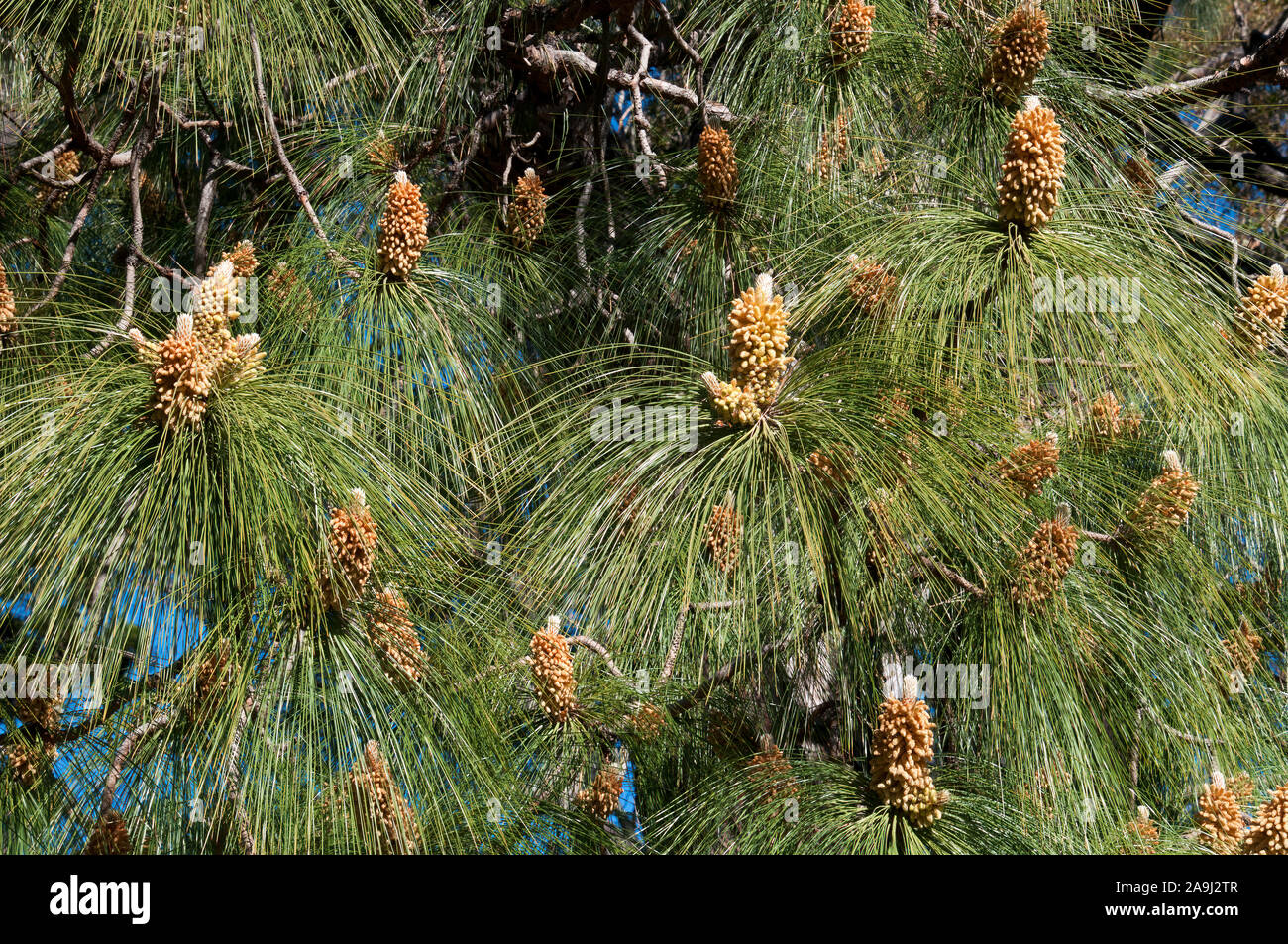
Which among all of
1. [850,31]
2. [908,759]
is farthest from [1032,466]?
[850,31]

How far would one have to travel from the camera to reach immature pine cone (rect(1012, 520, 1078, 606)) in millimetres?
1586

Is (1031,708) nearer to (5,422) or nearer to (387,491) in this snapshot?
(387,491)

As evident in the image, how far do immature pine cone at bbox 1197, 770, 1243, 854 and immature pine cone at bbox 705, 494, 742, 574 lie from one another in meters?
0.83

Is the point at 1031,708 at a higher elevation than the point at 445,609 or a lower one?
lower

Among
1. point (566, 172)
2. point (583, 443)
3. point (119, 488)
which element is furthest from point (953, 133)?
point (119, 488)

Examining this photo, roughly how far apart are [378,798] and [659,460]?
0.49 meters

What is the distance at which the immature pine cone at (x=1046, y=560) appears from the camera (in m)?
1.59

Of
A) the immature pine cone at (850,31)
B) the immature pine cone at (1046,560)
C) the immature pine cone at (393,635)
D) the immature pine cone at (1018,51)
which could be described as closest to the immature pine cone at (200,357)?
the immature pine cone at (393,635)

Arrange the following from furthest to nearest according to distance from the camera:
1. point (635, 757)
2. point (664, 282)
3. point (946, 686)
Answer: point (664, 282) → point (635, 757) → point (946, 686)

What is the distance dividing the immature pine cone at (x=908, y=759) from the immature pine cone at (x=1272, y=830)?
40 cm

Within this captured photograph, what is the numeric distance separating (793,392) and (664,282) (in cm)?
68

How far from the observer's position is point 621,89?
7.74 ft

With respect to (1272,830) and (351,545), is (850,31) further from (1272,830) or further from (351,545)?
(1272,830)

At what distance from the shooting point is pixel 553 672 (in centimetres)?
164
